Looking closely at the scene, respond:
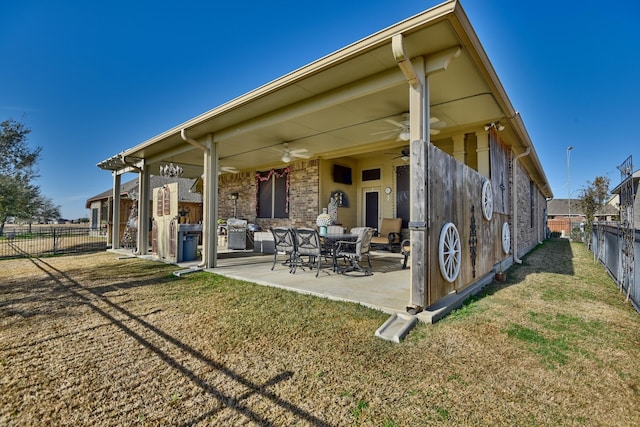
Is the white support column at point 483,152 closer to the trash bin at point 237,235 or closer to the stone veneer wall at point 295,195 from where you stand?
the stone veneer wall at point 295,195

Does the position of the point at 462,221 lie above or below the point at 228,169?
below

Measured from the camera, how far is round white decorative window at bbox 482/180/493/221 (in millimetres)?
4734

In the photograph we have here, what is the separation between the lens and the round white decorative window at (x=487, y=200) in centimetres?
473

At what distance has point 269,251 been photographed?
334 inches

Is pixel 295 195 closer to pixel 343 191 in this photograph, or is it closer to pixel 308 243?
pixel 343 191

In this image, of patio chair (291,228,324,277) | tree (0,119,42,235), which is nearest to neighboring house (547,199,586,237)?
patio chair (291,228,324,277)

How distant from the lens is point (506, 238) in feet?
21.1

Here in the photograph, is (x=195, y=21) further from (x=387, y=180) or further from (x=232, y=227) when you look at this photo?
(x=387, y=180)

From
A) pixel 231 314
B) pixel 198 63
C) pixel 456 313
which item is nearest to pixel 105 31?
pixel 198 63

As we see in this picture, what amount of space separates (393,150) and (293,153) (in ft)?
8.58

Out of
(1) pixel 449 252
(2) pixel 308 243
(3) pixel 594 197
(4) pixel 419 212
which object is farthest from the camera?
(3) pixel 594 197

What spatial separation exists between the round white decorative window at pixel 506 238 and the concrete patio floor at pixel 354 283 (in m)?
1.71

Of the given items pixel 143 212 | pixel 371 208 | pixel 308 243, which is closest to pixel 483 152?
pixel 308 243

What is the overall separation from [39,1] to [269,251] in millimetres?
9041
